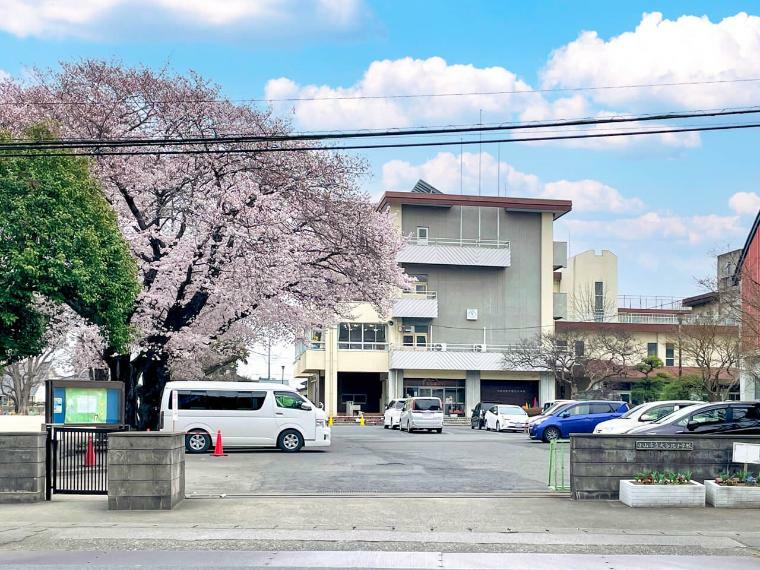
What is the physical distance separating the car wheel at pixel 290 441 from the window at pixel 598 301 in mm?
48560

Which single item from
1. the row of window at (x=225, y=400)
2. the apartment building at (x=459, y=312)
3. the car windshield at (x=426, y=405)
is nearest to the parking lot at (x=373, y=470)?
the row of window at (x=225, y=400)

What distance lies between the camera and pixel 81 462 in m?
15.9

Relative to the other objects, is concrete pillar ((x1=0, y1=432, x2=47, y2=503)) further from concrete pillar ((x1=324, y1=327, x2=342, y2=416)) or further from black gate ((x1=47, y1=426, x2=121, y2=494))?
concrete pillar ((x1=324, y1=327, x2=342, y2=416))

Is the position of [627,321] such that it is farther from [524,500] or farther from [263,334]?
[524,500]

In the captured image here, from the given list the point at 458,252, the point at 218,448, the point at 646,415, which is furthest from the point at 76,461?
the point at 458,252

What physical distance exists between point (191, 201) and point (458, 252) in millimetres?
40026

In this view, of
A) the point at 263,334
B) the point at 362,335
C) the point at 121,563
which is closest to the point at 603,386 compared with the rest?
the point at 362,335

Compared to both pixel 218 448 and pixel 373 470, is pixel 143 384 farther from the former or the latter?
pixel 373 470

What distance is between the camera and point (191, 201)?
93.9 feet

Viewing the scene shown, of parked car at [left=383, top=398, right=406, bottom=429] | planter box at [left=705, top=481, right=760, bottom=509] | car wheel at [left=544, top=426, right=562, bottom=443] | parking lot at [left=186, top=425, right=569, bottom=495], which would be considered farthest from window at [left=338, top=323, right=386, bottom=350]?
planter box at [left=705, top=481, right=760, bottom=509]

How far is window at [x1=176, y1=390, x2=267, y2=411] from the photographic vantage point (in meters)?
27.5

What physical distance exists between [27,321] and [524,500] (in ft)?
36.1

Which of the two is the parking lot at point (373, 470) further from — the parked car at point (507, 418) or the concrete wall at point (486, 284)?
the concrete wall at point (486, 284)

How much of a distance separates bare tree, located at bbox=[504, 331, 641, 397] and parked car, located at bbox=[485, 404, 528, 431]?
12325 mm
